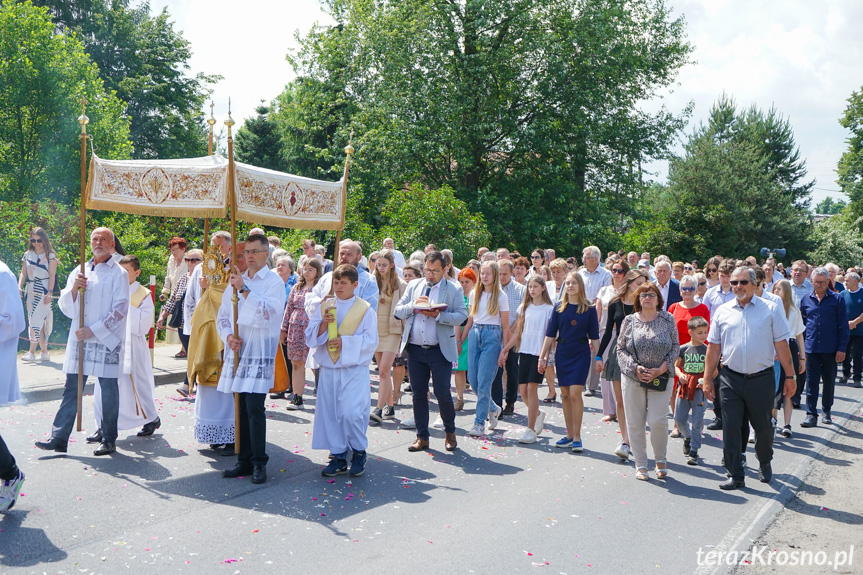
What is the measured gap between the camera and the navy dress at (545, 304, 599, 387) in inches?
327

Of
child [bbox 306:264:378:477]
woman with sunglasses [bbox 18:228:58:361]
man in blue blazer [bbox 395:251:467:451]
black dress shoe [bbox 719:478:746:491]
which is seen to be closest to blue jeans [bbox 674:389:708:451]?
black dress shoe [bbox 719:478:746:491]

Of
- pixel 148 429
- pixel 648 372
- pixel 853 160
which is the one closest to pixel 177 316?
pixel 148 429

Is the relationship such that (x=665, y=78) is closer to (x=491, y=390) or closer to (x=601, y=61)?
(x=601, y=61)

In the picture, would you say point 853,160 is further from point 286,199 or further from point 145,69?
point 286,199

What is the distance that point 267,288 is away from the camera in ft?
23.1

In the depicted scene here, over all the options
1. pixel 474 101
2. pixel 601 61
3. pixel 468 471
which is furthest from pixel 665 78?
pixel 468 471

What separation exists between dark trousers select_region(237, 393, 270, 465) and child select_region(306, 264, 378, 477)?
0.58 metres

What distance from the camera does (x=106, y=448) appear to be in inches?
294

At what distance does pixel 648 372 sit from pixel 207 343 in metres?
4.28

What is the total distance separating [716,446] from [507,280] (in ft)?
10.2

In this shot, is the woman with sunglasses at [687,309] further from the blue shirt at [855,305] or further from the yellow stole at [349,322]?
the blue shirt at [855,305]

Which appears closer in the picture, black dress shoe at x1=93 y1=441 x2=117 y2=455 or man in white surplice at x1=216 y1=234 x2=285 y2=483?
man in white surplice at x1=216 y1=234 x2=285 y2=483

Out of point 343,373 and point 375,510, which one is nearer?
point 375,510

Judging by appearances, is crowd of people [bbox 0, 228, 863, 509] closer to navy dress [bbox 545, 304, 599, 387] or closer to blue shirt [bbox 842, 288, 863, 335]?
navy dress [bbox 545, 304, 599, 387]
